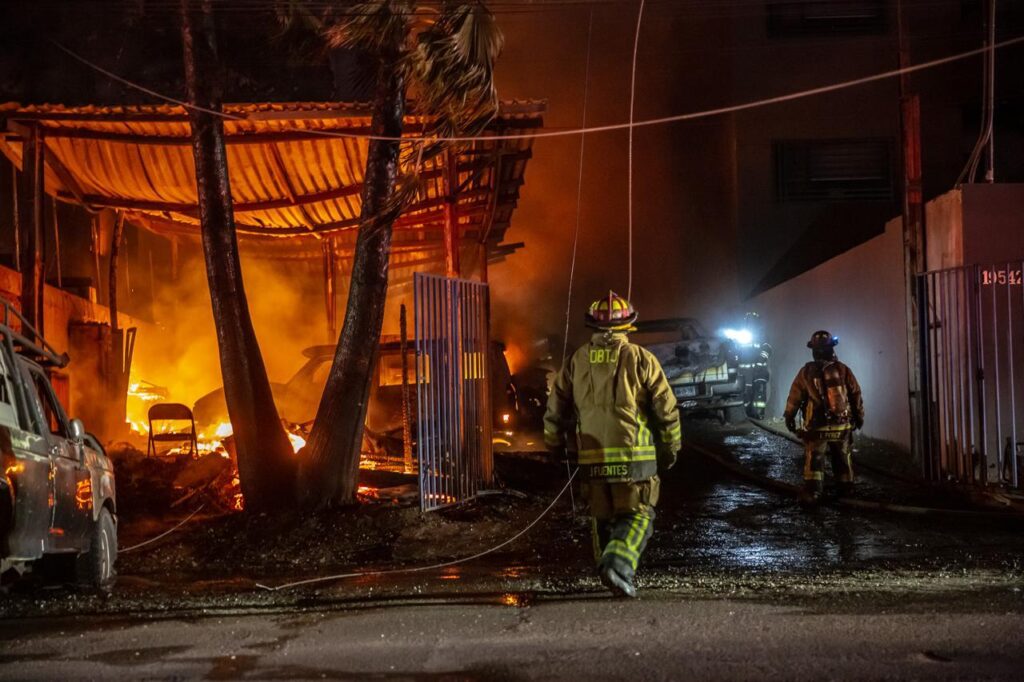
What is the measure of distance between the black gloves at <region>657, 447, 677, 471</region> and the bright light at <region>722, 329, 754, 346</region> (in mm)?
10235

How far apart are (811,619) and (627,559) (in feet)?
3.31

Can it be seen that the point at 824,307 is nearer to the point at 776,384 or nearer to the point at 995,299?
the point at 776,384

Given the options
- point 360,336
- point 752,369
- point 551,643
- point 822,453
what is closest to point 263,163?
point 360,336

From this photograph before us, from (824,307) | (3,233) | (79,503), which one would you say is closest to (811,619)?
(79,503)

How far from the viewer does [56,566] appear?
21.0 feet

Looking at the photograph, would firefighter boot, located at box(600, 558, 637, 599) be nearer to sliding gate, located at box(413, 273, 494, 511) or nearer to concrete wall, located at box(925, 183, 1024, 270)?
sliding gate, located at box(413, 273, 494, 511)

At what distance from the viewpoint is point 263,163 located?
Answer: 11539 mm

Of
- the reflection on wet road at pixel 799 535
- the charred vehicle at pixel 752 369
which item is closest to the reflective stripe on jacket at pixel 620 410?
the reflection on wet road at pixel 799 535

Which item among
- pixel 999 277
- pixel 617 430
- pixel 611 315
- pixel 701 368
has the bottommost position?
pixel 617 430

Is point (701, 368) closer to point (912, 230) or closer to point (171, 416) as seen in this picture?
point (912, 230)

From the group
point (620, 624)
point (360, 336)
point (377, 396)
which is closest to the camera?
point (620, 624)

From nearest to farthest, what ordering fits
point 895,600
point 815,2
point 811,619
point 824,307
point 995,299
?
point 811,619
point 895,600
point 995,299
point 824,307
point 815,2

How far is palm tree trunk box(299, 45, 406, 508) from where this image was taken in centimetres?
852

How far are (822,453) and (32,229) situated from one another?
27.0 ft
